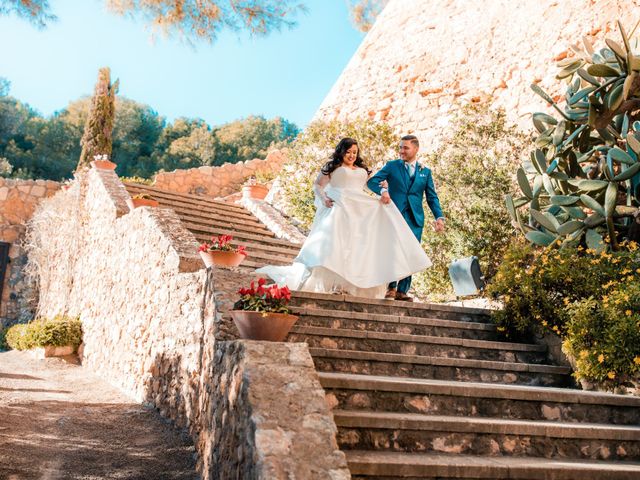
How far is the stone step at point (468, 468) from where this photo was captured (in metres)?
3.19

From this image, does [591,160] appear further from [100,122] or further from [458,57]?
[100,122]

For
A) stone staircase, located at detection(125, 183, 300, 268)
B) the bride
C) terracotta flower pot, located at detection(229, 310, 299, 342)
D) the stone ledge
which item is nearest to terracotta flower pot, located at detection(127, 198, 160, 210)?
the stone ledge

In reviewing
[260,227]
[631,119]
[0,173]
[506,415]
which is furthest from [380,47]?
[506,415]

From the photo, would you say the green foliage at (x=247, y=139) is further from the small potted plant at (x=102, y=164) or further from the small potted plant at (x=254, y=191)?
the small potted plant at (x=102, y=164)

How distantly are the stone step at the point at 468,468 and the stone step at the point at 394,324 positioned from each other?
6.31ft

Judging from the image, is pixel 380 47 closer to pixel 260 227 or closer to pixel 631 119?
pixel 260 227

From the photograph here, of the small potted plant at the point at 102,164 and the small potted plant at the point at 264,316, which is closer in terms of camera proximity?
the small potted plant at the point at 264,316

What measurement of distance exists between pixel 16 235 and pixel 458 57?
39.2 ft

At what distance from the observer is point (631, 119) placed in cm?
772

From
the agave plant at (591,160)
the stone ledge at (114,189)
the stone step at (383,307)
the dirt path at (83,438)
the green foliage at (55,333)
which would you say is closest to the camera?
the dirt path at (83,438)

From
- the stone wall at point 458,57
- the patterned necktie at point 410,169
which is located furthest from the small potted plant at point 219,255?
the stone wall at point 458,57

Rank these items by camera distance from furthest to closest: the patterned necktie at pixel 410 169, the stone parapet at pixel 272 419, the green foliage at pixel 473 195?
the green foliage at pixel 473 195, the patterned necktie at pixel 410 169, the stone parapet at pixel 272 419

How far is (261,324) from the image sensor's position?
4.05m

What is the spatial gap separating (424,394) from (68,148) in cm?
2416
